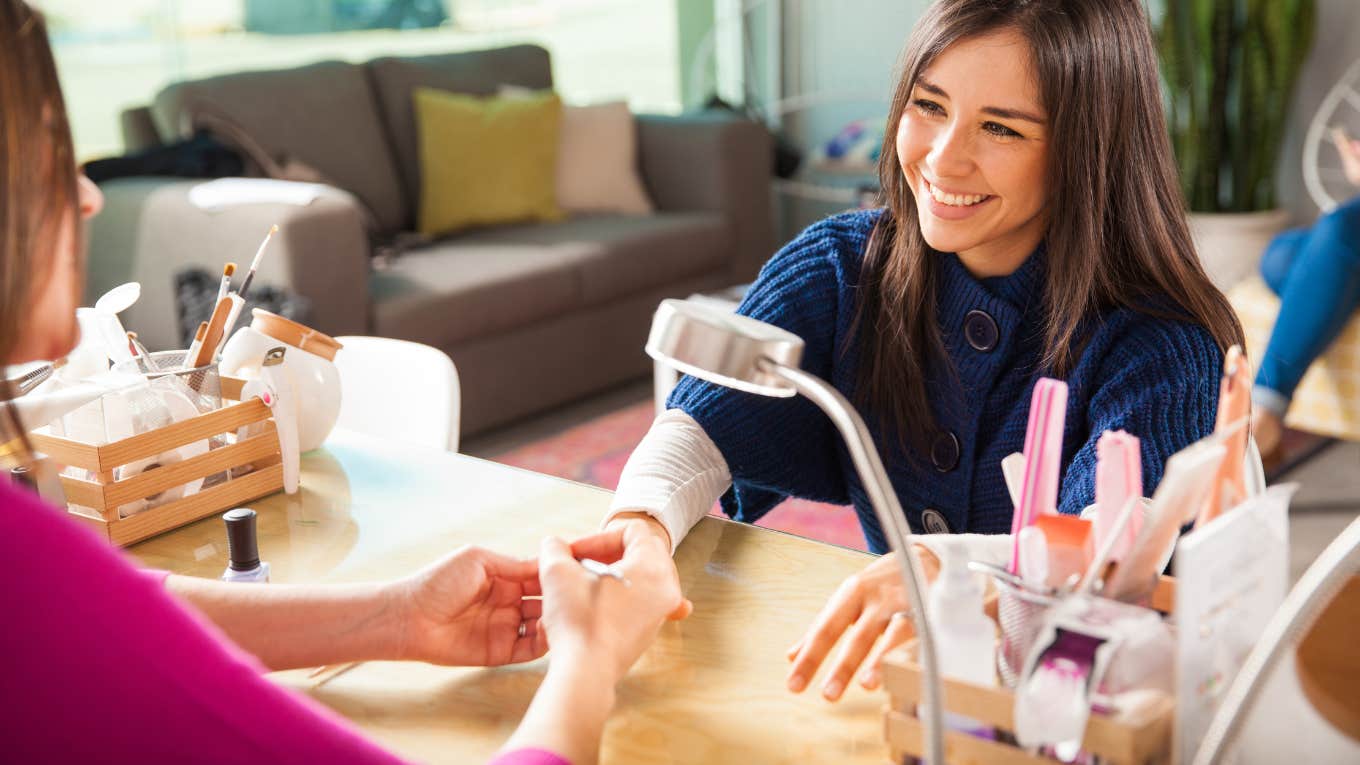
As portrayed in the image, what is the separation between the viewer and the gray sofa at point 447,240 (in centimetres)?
307

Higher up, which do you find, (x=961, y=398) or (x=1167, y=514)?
(x=1167, y=514)

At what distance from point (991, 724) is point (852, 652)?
0.62 ft

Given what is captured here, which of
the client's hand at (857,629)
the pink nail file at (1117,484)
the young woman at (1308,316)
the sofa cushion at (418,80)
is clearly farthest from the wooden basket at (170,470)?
the sofa cushion at (418,80)

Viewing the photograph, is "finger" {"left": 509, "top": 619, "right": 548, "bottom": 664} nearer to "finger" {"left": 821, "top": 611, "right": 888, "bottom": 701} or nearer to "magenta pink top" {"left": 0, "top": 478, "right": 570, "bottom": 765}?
"finger" {"left": 821, "top": 611, "right": 888, "bottom": 701}

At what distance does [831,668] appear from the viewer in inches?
36.9

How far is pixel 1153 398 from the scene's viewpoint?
116 centimetres

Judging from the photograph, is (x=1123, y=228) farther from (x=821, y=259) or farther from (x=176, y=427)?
(x=176, y=427)

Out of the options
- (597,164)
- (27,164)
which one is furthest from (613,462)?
(27,164)

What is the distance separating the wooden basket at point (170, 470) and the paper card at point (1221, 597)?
921mm

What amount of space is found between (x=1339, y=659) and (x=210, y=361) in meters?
1.03

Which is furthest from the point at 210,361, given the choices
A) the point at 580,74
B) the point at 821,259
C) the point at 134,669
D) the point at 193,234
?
the point at 580,74

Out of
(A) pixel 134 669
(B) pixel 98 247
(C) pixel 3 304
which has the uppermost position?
(C) pixel 3 304

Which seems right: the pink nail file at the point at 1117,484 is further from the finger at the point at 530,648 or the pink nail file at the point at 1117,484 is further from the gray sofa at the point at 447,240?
the gray sofa at the point at 447,240

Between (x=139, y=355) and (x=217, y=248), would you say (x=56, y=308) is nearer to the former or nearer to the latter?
(x=139, y=355)
